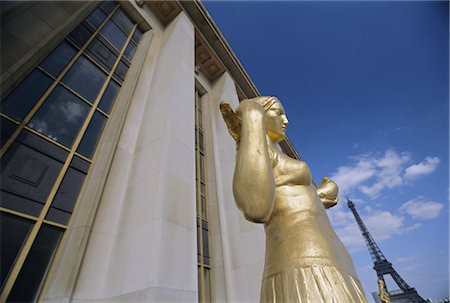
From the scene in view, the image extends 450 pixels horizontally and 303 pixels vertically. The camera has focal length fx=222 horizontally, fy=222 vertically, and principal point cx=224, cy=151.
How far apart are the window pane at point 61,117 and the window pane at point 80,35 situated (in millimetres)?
1913

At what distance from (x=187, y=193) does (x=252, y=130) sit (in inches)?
176

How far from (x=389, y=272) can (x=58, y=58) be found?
51.8 metres

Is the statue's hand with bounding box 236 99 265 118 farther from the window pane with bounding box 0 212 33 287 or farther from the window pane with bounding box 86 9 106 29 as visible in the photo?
the window pane with bounding box 86 9 106 29

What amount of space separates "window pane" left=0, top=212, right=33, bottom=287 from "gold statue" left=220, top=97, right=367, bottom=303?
4.55m

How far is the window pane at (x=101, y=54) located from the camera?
7.12 meters

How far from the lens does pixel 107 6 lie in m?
8.48

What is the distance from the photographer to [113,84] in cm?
743

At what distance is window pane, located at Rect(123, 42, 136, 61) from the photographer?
341 inches

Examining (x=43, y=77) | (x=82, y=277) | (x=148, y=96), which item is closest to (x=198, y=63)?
(x=148, y=96)

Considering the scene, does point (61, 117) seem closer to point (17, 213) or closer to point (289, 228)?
point (17, 213)

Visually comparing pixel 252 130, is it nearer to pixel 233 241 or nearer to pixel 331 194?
pixel 331 194

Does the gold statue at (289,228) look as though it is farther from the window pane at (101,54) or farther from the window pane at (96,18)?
the window pane at (96,18)

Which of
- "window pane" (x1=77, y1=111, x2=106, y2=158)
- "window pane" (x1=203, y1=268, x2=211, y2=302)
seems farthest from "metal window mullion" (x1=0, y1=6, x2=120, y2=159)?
"window pane" (x1=203, y1=268, x2=211, y2=302)

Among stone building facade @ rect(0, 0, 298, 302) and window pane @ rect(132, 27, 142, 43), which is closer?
stone building facade @ rect(0, 0, 298, 302)
